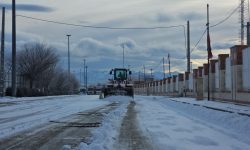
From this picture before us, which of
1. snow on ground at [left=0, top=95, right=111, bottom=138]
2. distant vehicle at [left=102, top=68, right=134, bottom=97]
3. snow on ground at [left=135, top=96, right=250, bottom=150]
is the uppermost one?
distant vehicle at [left=102, top=68, right=134, bottom=97]

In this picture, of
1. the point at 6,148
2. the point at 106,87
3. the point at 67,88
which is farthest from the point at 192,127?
the point at 67,88

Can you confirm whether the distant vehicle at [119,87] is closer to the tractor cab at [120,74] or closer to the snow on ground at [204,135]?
the tractor cab at [120,74]

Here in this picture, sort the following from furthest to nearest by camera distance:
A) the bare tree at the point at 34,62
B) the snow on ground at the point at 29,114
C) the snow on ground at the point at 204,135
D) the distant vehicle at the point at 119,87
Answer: the bare tree at the point at 34,62, the distant vehicle at the point at 119,87, the snow on ground at the point at 29,114, the snow on ground at the point at 204,135

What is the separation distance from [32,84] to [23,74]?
254cm

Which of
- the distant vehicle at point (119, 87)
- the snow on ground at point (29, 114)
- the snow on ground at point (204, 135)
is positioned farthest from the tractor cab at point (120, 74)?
the snow on ground at point (204, 135)

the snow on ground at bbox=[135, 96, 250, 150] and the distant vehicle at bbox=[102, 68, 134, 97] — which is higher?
the distant vehicle at bbox=[102, 68, 134, 97]

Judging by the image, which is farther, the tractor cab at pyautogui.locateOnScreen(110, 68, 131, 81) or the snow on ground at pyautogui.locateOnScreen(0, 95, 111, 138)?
the tractor cab at pyautogui.locateOnScreen(110, 68, 131, 81)

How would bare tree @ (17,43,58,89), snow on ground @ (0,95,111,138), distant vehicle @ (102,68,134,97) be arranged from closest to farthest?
1. snow on ground @ (0,95,111,138)
2. distant vehicle @ (102,68,134,97)
3. bare tree @ (17,43,58,89)

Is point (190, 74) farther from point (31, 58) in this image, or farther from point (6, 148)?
point (6, 148)

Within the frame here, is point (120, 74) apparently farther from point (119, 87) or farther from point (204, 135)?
point (204, 135)

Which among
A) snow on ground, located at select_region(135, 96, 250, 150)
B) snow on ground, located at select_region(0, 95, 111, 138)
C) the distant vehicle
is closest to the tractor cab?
the distant vehicle

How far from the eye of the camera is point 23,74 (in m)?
86.6

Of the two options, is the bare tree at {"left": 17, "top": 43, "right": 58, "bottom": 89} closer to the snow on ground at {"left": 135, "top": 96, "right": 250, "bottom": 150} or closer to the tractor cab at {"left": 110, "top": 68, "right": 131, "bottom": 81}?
the tractor cab at {"left": 110, "top": 68, "right": 131, "bottom": 81}

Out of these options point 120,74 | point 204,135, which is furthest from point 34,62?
point 204,135
